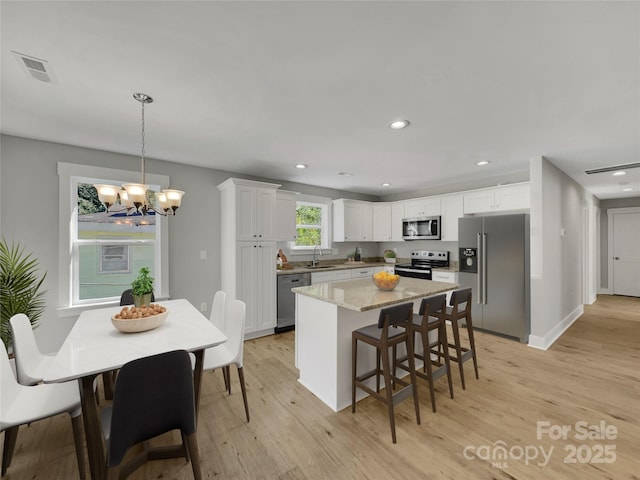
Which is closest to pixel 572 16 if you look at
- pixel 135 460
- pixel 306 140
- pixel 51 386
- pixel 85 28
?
pixel 306 140

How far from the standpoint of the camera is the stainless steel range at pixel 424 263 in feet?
15.9

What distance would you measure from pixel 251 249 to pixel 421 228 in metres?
3.15

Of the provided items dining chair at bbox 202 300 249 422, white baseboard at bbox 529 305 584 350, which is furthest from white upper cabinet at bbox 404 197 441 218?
dining chair at bbox 202 300 249 422

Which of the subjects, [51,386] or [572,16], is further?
[51,386]

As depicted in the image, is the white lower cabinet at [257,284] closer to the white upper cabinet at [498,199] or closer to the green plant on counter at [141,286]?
the green plant on counter at [141,286]

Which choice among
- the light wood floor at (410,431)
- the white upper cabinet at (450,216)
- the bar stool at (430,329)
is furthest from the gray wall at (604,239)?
the bar stool at (430,329)

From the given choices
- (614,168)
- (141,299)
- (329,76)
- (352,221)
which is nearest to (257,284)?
(141,299)

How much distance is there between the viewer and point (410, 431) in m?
1.97

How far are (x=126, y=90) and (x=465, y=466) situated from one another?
3.27 meters

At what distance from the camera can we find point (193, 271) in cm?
381

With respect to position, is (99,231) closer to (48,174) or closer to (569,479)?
(48,174)

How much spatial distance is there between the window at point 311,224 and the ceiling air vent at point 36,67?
362cm

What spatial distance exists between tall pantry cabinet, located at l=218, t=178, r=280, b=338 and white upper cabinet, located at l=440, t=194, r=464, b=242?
295cm

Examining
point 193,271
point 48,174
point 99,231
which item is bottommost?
point 193,271
